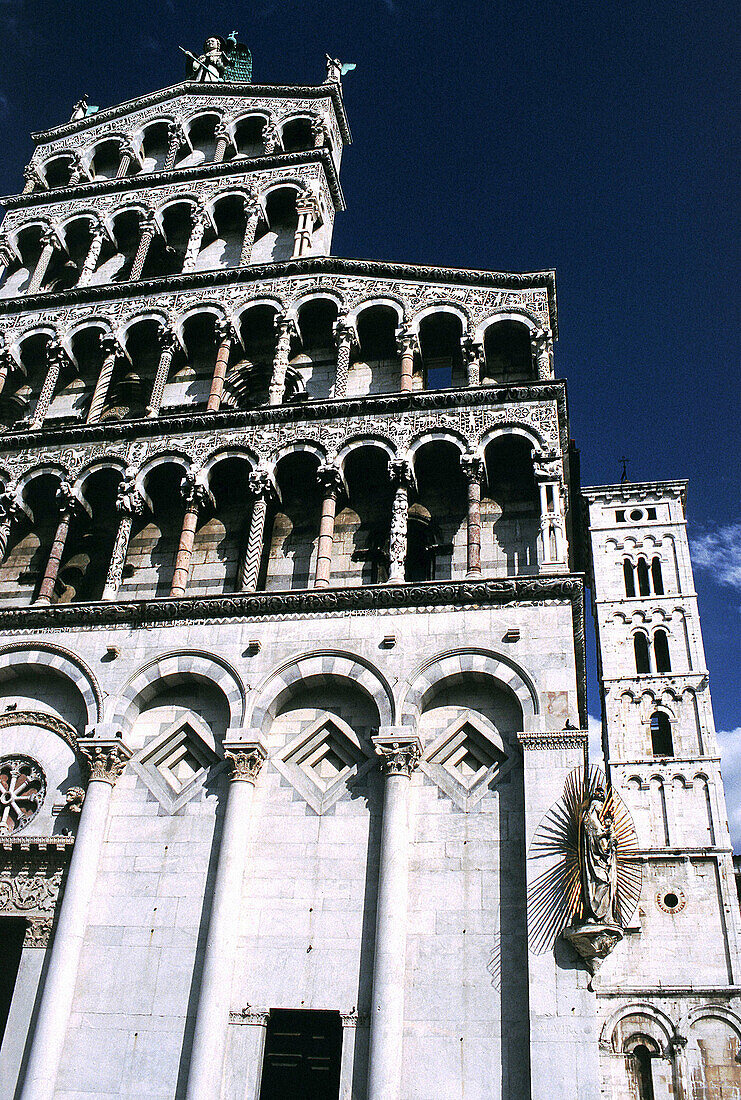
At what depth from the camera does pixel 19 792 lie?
18.4 meters

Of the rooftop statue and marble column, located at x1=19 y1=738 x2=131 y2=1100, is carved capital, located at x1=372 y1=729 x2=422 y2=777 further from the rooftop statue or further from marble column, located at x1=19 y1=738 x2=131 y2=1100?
the rooftop statue

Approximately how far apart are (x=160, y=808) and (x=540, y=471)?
9.90 meters

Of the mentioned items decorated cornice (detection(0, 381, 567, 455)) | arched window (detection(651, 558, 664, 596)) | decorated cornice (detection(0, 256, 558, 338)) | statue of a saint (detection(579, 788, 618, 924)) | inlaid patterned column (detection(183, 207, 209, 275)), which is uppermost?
arched window (detection(651, 558, 664, 596))

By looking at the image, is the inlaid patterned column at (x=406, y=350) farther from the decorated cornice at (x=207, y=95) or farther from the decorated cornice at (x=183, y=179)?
the decorated cornice at (x=207, y=95)

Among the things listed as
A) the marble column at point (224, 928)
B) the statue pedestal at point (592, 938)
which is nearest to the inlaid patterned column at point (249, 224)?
the marble column at point (224, 928)

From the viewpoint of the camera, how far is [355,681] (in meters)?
17.6

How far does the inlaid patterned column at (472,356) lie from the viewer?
21609 millimetres

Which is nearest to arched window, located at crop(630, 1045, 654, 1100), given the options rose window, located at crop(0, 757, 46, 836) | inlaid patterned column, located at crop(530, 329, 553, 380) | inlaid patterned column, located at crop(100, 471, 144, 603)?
inlaid patterned column, located at crop(530, 329, 553, 380)

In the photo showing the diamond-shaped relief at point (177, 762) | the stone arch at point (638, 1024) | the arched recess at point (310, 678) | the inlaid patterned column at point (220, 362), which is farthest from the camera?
A: the stone arch at point (638, 1024)

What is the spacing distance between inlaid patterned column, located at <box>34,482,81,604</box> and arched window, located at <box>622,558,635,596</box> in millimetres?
38890

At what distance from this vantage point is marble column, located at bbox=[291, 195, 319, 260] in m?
25.6

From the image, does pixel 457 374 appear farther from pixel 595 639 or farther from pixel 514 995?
pixel 595 639

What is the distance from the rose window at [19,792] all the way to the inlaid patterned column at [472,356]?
12454 millimetres

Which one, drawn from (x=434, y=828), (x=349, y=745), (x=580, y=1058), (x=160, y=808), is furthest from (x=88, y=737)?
(x=580, y=1058)
